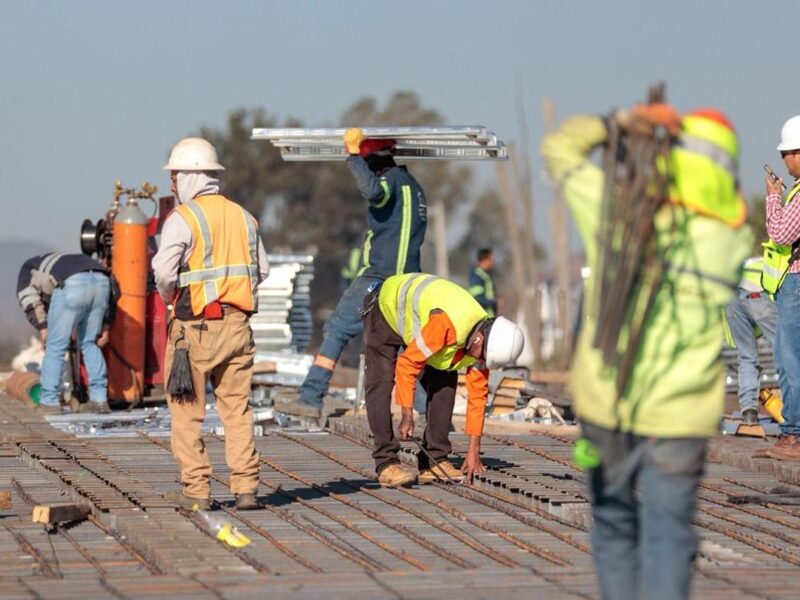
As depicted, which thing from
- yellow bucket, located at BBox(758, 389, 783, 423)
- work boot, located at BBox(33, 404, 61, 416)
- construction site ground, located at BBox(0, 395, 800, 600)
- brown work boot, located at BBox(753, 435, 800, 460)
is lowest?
work boot, located at BBox(33, 404, 61, 416)

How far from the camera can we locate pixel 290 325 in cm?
1864

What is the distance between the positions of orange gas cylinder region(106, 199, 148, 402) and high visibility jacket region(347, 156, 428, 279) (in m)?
3.31

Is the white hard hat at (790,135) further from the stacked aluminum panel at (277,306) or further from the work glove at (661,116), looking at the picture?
the stacked aluminum panel at (277,306)

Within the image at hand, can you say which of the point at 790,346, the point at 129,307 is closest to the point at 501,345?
the point at 790,346

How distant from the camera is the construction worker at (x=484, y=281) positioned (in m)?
21.8

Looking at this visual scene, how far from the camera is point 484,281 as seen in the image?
22.0 m

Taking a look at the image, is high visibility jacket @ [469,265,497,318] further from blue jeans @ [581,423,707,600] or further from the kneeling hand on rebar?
blue jeans @ [581,423,707,600]

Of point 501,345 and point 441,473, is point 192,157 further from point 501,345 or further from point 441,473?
A: point 441,473

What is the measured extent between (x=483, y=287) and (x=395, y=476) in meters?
12.0

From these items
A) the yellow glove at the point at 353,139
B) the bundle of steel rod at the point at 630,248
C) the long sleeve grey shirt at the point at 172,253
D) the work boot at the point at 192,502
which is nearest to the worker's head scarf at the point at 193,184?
the long sleeve grey shirt at the point at 172,253

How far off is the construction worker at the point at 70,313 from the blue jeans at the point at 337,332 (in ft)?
8.11

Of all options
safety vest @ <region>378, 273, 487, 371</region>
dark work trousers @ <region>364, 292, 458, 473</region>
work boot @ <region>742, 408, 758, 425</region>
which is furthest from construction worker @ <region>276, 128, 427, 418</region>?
work boot @ <region>742, 408, 758, 425</region>

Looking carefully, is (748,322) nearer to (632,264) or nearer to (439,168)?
(632,264)

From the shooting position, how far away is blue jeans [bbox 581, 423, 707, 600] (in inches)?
215
